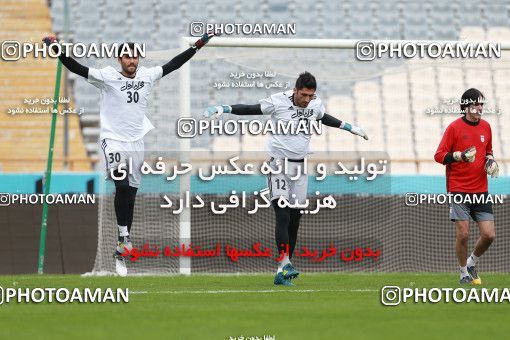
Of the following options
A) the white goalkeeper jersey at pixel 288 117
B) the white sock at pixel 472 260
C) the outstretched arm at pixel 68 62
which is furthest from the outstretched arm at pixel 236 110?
the white sock at pixel 472 260

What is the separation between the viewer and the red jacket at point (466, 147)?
10.5 metres

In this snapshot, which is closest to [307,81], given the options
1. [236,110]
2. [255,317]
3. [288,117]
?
[288,117]

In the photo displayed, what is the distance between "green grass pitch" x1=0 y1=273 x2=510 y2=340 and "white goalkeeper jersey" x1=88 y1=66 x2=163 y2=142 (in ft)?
5.75

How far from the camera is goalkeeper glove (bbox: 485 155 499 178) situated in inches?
405

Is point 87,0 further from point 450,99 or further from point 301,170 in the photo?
point 301,170

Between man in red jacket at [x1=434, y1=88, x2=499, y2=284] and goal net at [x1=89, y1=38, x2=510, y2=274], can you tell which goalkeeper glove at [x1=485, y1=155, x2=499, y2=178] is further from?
goal net at [x1=89, y1=38, x2=510, y2=274]

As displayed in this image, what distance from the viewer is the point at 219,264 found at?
15.1m

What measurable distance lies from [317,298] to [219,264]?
21.9 feet

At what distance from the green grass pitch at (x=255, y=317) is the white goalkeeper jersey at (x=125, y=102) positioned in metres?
1.75

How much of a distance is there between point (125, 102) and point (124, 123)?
0.21 meters

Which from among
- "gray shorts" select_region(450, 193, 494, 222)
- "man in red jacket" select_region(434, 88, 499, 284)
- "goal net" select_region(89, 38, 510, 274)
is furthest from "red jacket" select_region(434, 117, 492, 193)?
"goal net" select_region(89, 38, 510, 274)

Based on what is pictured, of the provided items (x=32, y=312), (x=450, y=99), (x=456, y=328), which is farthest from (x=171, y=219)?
(x=456, y=328)

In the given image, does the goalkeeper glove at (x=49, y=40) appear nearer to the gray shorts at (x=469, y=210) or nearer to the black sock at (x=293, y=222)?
the black sock at (x=293, y=222)

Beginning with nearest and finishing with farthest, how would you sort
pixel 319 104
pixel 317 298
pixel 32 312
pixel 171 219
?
1. pixel 32 312
2. pixel 317 298
3. pixel 319 104
4. pixel 171 219
